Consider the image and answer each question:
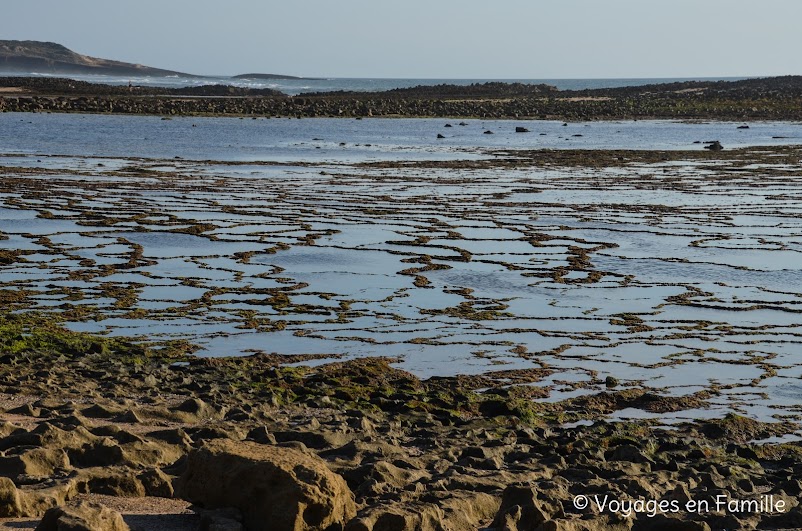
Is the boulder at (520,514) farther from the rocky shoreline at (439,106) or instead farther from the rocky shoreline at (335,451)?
the rocky shoreline at (439,106)

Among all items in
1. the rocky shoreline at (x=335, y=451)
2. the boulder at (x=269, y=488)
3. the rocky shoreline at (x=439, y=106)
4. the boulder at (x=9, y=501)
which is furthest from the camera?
the rocky shoreline at (x=439, y=106)

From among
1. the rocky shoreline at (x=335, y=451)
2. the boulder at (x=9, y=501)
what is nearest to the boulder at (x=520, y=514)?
the rocky shoreline at (x=335, y=451)

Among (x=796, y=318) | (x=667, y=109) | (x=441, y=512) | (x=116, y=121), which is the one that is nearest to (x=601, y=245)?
(x=796, y=318)

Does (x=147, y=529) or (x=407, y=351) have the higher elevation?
(x=147, y=529)

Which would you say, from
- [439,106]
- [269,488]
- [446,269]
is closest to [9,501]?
[269,488]

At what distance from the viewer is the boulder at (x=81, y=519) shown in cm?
501

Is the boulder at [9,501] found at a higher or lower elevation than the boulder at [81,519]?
lower

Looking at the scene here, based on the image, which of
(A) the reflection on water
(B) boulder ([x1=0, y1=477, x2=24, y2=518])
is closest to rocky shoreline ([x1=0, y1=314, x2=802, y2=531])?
(B) boulder ([x1=0, y1=477, x2=24, y2=518])

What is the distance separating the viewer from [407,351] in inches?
478

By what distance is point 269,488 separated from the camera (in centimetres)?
558

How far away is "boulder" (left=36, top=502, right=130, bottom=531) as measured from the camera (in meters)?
5.01

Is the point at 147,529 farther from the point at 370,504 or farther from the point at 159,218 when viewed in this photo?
the point at 159,218

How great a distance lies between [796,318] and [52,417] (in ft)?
30.8

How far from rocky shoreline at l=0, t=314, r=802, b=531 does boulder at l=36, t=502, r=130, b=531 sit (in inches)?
0.8
